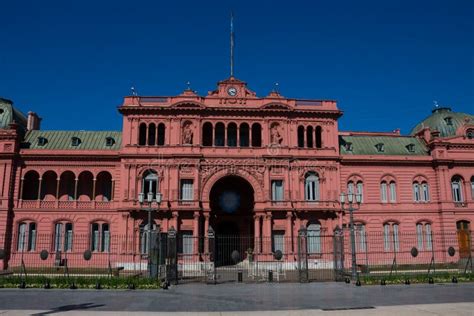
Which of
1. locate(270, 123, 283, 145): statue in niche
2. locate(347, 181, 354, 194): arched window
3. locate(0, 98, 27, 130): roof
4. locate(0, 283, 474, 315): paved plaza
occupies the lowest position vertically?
locate(0, 283, 474, 315): paved plaza

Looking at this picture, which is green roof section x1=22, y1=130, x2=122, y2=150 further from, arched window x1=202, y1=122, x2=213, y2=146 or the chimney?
arched window x1=202, y1=122, x2=213, y2=146

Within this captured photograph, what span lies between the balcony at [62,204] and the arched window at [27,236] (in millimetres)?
1830

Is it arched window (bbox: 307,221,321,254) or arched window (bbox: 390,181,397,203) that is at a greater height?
arched window (bbox: 390,181,397,203)

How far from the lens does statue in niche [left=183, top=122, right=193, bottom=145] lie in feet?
144

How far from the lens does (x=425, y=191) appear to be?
155 ft

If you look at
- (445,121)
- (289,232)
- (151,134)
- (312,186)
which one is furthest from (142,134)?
(445,121)

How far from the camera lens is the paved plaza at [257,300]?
1661cm

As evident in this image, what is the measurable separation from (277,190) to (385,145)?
15725 millimetres

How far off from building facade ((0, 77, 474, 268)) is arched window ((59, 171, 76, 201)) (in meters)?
0.11

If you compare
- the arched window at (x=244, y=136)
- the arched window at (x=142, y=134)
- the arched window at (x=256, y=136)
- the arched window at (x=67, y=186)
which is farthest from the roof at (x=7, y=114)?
the arched window at (x=256, y=136)

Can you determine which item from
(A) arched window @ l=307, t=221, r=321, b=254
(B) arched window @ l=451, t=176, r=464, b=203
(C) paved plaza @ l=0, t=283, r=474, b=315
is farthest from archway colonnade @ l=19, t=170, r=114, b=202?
(B) arched window @ l=451, t=176, r=464, b=203

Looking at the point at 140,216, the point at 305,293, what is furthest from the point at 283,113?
the point at 305,293

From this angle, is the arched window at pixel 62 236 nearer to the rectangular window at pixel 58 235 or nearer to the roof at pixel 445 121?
the rectangular window at pixel 58 235

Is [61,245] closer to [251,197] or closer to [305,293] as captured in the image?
[251,197]
